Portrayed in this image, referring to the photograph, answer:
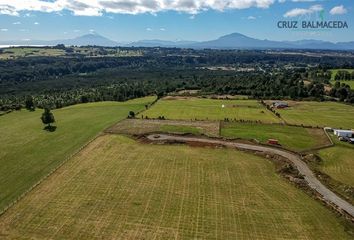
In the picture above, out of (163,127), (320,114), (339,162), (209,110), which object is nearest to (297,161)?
(339,162)

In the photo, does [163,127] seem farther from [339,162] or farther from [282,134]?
[339,162]

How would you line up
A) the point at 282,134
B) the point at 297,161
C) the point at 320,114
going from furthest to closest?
1. the point at 320,114
2. the point at 282,134
3. the point at 297,161

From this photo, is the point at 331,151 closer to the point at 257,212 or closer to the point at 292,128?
the point at 292,128

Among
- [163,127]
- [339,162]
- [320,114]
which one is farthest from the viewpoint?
[320,114]

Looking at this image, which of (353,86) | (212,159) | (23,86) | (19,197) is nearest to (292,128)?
(212,159)

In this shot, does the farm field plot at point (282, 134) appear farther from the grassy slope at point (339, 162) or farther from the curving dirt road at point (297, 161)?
the curving dirt road at point (297, 161)

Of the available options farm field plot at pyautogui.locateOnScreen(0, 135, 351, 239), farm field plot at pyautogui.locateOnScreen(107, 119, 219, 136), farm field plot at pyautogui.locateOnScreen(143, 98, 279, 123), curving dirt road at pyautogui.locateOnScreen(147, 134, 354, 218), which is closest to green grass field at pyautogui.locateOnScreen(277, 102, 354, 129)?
farm field plot at pyautogui.locateOnScreen(143, 98, 279, 123)

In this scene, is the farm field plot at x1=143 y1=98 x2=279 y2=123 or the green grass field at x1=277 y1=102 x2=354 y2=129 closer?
the green grass field at x1=277 y1=102 x2=354 y2=129

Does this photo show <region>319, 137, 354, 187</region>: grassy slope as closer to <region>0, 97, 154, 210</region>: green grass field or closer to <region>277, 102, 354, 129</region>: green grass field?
<region>277, 102, 354, 129</region>: green grass field
